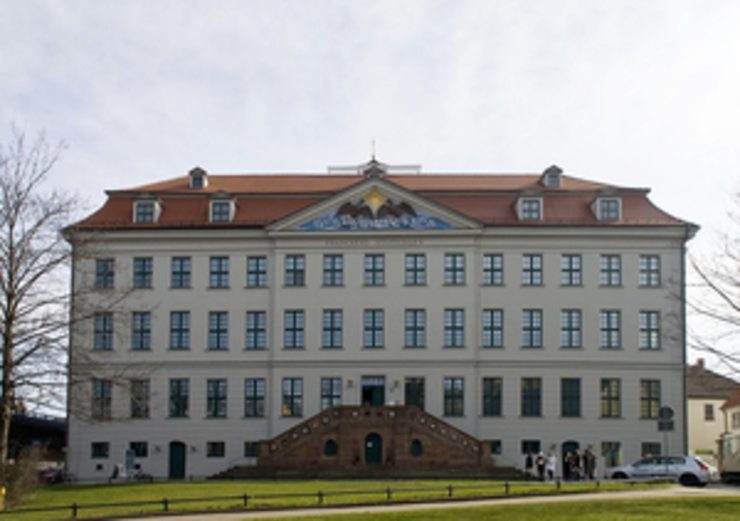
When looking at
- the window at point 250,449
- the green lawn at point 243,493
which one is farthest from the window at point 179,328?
the green lawn at point 243,493

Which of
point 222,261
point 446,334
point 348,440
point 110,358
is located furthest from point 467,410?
point 110,358

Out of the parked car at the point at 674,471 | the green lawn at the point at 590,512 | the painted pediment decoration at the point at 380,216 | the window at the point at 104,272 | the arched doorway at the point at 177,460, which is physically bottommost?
the arched doorway at the point at 177,460

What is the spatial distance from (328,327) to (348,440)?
7564mm

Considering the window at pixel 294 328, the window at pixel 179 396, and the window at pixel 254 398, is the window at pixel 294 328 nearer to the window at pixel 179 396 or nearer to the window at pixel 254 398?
the window at pixel 254 398

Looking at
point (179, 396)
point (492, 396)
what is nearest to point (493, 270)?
point (492, 396)

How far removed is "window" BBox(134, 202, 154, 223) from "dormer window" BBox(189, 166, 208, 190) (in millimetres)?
3474

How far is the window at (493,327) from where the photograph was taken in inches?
2083

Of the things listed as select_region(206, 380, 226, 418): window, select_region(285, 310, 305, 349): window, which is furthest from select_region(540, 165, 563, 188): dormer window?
select_region(206, 380, 226, 418): window

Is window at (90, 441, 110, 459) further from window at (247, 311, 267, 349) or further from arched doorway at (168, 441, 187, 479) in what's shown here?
window at (247, 311, 267, 349)

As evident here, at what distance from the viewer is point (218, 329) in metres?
54.1

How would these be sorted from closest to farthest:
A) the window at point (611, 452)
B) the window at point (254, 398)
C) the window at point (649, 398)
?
1. the window at point (611, 452)
2. the window at point (649, 398)
3. the window at point (254, 398)

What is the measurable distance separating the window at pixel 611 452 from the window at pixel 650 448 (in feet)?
4.10

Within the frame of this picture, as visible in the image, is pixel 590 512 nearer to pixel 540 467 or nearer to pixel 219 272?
pixel 540 467

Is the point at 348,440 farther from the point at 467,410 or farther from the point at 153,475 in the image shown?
the point at 153,475
